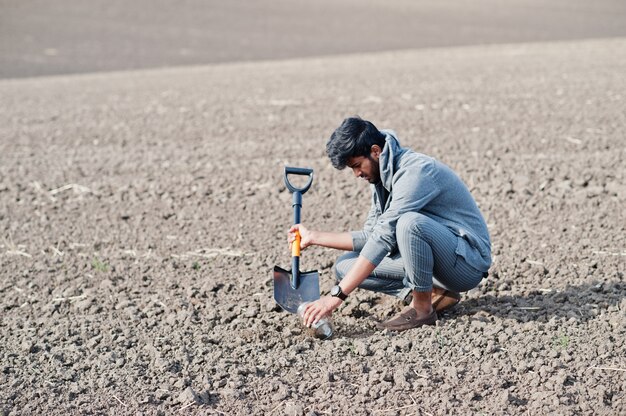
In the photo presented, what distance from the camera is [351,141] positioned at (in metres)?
3.71

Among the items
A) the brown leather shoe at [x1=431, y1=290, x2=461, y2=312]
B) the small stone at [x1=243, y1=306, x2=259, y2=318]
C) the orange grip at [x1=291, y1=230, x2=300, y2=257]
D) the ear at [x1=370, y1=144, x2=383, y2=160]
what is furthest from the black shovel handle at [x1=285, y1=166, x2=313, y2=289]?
the brown leather shoe at [x1=431, y1=290, x2=461, y2=312]

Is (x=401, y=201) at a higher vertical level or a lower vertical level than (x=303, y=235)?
higher

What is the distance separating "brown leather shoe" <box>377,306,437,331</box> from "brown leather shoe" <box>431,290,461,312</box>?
14cm

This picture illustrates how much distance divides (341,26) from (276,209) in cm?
1350

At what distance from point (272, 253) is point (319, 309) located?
5.37 feet

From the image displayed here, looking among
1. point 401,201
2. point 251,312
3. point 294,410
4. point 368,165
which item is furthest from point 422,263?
point 251,312

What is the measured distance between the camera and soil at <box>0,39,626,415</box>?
12.2ft

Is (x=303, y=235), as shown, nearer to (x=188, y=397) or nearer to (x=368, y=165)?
(x=368, y=165)

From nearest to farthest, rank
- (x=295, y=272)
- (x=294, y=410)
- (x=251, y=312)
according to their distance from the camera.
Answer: (x=294, y=410) → (x=295, y=272) → (x=251, y=312)

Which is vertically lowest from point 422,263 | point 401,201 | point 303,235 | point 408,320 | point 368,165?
point 408,320

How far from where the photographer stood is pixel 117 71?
558 inches

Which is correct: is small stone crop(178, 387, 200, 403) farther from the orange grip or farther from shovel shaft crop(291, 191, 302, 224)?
shovel shaft crop(291, 191, 302, 224)

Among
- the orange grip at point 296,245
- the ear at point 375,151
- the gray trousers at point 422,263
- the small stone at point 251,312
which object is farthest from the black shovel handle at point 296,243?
the ear at point 375,151

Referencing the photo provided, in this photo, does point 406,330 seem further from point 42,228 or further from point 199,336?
point 42,228
